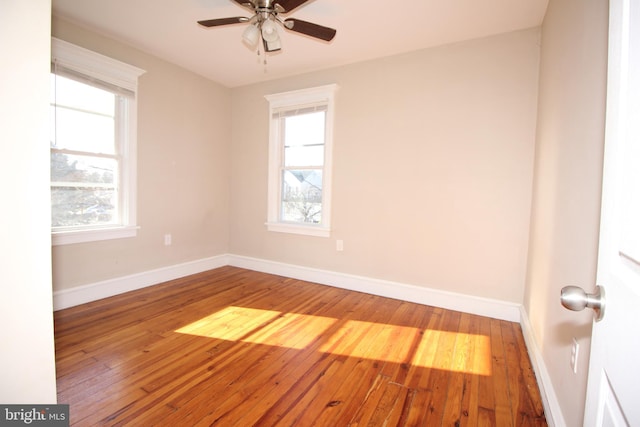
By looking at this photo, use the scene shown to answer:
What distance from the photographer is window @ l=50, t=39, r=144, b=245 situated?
2.56 metres

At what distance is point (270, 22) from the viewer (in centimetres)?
196

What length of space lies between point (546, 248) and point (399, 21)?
Answer: 2.16 metres

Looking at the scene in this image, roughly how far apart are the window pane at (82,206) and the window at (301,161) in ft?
5.93

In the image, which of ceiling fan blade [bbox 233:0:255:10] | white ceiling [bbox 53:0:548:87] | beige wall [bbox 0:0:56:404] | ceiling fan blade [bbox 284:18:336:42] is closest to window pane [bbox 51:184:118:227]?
white ceiling [bbox 53:0:548:87]

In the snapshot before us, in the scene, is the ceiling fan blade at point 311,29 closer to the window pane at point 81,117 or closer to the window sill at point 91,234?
the window pane at point 81,117

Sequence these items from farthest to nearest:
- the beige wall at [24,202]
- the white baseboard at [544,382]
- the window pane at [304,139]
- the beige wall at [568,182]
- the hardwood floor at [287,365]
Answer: the window pane at [304,139]
the hardwood floor at [287,365]
the white baseboard at [544,382]
the beige wall at [568,182]
the beige wall at [24,202]

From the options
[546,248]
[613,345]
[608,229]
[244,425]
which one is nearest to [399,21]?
[546,248]

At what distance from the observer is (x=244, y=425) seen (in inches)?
54.0

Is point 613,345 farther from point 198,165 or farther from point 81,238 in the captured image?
point 198,165

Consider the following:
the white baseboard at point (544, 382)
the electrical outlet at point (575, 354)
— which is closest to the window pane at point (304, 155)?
the white baseboard at point (544, 382)

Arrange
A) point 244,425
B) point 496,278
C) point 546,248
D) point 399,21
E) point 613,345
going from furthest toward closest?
point 496,278 < point 399,21 < point 546,248 < point 244,425 < point 613,345

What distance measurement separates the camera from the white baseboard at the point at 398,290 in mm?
2641

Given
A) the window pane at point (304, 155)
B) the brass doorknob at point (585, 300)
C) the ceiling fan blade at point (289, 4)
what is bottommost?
the brass doorknob at point (585, 300)

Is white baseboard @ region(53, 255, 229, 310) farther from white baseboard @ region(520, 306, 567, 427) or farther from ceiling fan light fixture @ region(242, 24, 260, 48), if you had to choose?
white baseboard @ region(520, 306, 567, 427)
